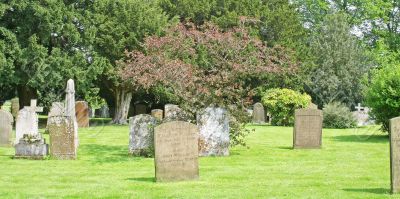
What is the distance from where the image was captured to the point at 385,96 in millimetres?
24438

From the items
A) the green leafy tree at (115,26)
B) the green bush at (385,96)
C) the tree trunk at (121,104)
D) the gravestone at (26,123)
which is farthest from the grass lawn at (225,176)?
the tree trunk at (121,104)

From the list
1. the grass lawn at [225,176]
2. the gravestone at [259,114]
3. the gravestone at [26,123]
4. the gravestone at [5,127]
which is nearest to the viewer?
the grass lawn at [225,176]

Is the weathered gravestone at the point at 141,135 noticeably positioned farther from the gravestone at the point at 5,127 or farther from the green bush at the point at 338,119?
the green bush at the point at 338,119

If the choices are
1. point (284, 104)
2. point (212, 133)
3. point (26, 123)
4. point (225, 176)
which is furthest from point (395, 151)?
point (284, 104)

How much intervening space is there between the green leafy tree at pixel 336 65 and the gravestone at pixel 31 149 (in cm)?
3219

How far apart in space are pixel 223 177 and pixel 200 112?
5205mm

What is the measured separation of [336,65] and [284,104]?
11.8m

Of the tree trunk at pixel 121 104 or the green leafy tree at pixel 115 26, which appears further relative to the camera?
the tree trunk at pixel 121 104

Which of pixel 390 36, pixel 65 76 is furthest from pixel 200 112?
pixel 390 36

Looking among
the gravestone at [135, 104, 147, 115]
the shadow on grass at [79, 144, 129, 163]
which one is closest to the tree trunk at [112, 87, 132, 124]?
the gravestone at [135, 104, 147, 115]

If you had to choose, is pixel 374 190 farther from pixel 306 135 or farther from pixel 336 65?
pixel 336 65

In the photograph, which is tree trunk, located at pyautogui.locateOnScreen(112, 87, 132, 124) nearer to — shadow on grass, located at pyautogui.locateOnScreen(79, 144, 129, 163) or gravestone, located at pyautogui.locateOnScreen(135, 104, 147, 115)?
gravestone, located at pyautogui.locateOnScreen(135, 104, 147, 115)

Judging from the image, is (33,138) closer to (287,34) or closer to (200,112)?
(200,112)

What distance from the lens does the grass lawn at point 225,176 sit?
11266 mm
